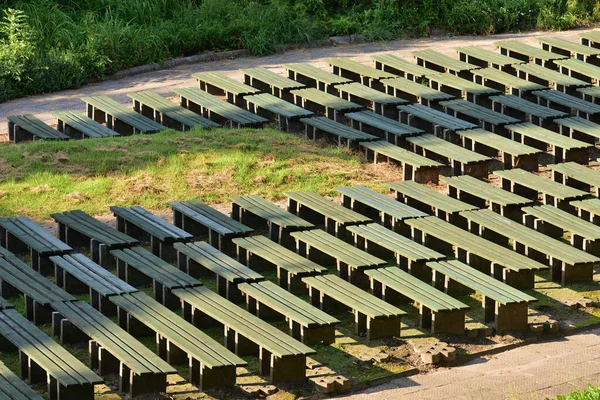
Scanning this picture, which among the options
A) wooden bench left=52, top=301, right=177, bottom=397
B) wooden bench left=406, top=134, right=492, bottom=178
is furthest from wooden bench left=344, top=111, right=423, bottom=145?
wooden bench left=52, top=301, right=177, bottom=397

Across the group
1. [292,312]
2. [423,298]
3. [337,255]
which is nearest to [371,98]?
[337,255]

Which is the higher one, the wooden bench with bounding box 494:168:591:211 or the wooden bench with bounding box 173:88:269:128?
the wooden bench with bounding box 494:168:591:211

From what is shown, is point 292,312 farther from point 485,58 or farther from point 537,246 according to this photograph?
point 485,58

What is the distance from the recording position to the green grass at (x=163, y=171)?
47.1 ft

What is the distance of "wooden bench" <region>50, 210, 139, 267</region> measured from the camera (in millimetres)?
12453

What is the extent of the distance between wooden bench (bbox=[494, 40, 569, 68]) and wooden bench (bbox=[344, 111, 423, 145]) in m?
4.10

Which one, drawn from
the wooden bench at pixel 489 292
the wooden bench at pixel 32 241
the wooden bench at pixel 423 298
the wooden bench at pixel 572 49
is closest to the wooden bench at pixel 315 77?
the wooden bench at pixel 572 49

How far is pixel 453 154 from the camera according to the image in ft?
50.3

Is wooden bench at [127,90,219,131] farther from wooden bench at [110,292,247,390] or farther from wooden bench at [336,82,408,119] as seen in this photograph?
wooden bench at [110,292,247,390]

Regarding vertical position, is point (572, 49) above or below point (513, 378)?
above

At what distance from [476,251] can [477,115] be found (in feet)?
16.0

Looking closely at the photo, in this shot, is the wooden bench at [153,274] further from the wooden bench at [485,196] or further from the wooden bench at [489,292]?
the wooden bench at [485,196]

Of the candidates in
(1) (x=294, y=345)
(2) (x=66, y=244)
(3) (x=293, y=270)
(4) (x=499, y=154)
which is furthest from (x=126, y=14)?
(1) (x=294, y=345)

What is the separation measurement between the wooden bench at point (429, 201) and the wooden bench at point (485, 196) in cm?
26
